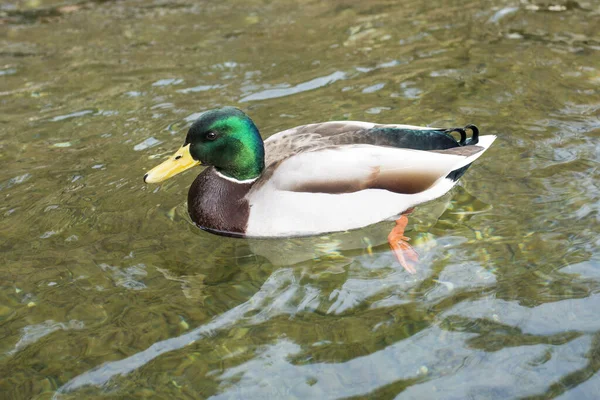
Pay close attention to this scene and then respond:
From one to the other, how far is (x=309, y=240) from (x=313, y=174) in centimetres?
53

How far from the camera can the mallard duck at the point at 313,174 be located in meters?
5.10

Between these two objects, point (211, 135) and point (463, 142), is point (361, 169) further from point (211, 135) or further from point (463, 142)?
point (211, 135)

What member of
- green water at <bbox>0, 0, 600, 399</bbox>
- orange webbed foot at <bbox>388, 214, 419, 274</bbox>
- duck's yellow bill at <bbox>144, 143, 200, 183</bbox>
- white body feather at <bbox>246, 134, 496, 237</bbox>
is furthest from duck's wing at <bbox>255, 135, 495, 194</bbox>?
duck's yellow bill at <bbox>144, 143, 200, 183</bbox>

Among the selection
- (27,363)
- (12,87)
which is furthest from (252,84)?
(27,363)

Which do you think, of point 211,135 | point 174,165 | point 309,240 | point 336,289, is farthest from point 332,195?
point 174,165

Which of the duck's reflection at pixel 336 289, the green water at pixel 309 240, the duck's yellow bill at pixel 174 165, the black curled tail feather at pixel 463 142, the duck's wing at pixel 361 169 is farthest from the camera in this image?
the black curled tail feather at pixel 463 142

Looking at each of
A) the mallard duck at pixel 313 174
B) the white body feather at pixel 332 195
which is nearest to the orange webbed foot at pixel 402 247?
the mallard duck at pixel 313 174

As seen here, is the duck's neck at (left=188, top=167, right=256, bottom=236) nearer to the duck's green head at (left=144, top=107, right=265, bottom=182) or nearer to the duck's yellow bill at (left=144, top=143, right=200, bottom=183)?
the duck's green head at (left=144, top=107, right=265, bottom=182)

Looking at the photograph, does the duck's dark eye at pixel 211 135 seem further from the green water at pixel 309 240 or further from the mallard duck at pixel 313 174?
the green water at pixel 309 240

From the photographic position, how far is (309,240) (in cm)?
531

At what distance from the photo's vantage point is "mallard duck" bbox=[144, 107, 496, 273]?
16.7 ft

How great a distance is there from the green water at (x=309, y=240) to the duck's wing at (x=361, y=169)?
39 centimetres

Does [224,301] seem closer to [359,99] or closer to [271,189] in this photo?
[271,189]

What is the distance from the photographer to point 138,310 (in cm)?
460
